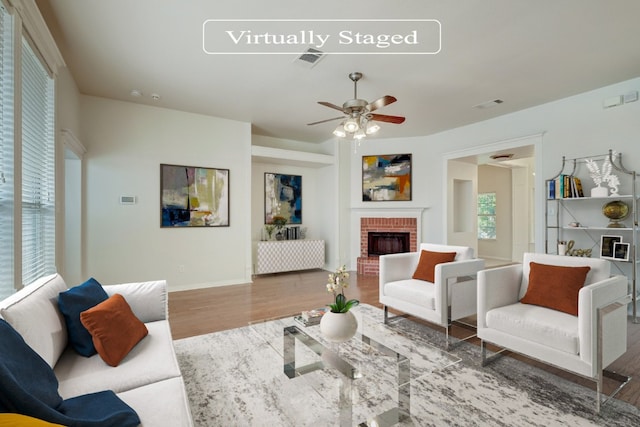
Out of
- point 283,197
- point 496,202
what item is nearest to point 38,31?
point 283,197

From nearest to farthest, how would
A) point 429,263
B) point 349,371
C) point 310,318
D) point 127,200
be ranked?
point 349,371
point 310,318
point 429,263
point 127,200

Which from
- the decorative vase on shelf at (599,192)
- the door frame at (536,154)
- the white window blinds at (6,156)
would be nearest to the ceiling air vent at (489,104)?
the door frame at (536,154)

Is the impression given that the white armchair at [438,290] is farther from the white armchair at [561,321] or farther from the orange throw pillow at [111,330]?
the orange throw pillow at [111,330]

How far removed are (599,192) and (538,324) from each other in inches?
107

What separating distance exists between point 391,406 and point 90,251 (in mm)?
4336

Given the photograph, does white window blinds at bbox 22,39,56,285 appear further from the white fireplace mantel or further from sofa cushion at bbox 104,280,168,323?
the white fireplace mantel

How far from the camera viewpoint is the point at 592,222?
13.4 ft

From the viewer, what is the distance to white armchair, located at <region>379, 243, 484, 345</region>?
280 cm

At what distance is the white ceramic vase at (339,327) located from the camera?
6.56 ft

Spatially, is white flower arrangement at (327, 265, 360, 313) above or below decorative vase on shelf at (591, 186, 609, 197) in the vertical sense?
below

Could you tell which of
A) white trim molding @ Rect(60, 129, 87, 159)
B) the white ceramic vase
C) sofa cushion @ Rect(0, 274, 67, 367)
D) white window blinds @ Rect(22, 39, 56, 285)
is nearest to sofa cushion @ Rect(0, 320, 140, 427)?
sofa cushion @ Rect(0, 274, 67, 367)

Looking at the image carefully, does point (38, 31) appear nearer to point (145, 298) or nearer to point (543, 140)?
point (145, 298)

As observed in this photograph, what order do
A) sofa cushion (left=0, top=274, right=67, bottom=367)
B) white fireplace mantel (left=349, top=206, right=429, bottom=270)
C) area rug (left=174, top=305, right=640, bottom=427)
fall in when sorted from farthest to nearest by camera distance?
1. white fireplace mantel (left=349, top=206, right=429, bottom=270)
2. area rug (left=174, top=305, right=640, bottom=427)
3. sofa cushion (left=0, top=274, right=67, bottom=367)

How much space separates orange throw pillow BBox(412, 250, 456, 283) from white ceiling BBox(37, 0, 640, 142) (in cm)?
206
